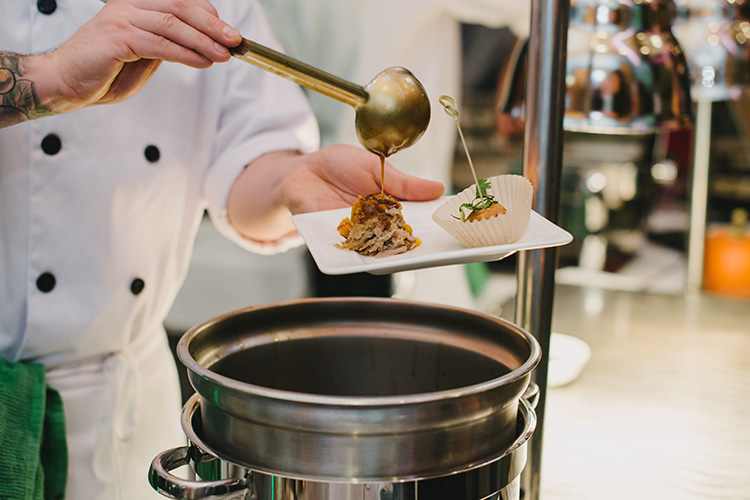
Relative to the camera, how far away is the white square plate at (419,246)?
85 centimetres

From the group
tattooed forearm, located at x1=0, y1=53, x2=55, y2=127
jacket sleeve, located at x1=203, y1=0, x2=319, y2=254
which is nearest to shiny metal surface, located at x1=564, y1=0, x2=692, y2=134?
jacket sleeve, located at x1=203, y1=0, x2=319, y2=254

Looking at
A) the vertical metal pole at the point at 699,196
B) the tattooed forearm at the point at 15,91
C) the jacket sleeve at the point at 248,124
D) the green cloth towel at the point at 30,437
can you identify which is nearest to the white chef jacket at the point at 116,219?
the jacket sleeve at the point at 248,124

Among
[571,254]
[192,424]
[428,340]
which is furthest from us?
[571,254]

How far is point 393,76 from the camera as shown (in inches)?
38.7

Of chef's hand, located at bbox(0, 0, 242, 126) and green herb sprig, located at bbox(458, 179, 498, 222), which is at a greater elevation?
chef's hand, located at bbox(0, 0, 242, 126)

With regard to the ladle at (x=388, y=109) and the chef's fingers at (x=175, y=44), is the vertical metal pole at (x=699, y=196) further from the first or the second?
the chef's fingers at (x=175, y=44)

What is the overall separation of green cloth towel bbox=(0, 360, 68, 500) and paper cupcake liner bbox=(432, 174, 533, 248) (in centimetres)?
72

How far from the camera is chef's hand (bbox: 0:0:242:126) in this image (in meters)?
0.91

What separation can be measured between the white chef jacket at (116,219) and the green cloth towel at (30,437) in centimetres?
11

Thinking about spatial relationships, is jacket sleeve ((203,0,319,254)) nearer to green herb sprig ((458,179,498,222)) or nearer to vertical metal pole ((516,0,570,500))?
green herb sprig ((458,179,498,222))

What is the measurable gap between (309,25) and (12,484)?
2.43 meters

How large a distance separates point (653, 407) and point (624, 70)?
823 mm

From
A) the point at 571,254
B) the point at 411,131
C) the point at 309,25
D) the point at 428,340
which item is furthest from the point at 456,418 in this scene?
the point at 571,254

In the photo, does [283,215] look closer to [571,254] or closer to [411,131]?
[411,131]
